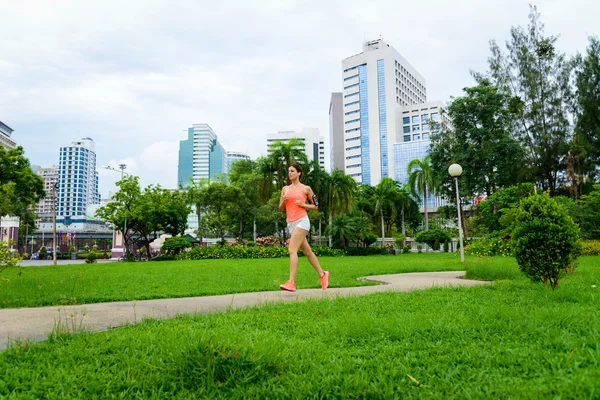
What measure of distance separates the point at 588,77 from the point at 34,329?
34.3 m

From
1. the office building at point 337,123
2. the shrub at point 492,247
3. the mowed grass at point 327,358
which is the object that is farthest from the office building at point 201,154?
the mowed grass at point 327,358

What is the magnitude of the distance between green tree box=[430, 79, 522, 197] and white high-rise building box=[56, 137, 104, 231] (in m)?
133

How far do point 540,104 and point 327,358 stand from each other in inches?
1271

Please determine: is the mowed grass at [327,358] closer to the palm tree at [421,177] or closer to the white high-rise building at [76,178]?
the palm tree at [421,177]

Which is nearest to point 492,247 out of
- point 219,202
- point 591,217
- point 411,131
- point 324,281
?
point 591,217

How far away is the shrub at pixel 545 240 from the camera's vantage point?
4.96m

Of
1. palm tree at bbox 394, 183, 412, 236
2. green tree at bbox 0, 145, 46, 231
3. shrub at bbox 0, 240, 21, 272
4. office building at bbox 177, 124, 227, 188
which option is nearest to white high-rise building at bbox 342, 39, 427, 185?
palm tree at bbox 394, 183, 412, 236

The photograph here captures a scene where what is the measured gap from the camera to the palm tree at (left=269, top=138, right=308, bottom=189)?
30328 millimetres

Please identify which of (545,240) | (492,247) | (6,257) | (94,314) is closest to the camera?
(94,314)

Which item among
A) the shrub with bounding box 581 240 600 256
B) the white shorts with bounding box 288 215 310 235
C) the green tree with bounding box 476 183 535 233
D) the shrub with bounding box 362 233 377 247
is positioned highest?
the green tree with bounding box 476 183 535 233

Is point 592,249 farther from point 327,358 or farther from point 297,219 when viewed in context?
point 327,358

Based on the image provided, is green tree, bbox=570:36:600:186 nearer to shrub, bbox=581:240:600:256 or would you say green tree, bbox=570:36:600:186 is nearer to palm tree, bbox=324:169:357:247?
shrub, bbox=581:240:600:256

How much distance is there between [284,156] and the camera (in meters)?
30.5

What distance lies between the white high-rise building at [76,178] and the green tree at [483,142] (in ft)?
435
